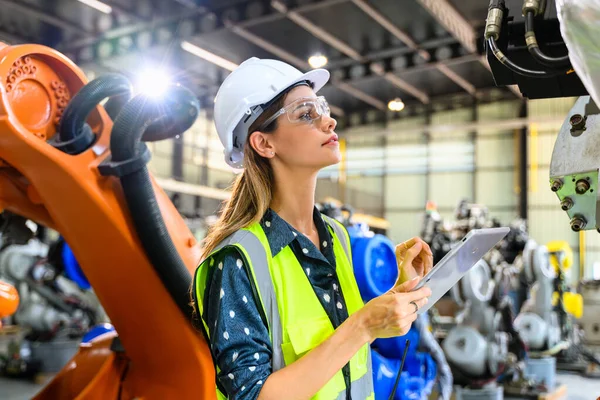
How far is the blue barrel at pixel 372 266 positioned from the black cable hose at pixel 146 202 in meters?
0.65

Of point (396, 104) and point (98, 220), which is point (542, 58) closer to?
point (98, 220)

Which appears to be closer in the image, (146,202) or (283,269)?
(283,269)

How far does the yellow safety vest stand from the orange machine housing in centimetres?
75

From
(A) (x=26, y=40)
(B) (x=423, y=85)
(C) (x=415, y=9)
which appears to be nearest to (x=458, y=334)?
(C) (x=415, y=9)

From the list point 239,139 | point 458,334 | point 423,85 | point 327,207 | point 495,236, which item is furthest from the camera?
point 423,85

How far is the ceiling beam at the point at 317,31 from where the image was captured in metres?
10.2

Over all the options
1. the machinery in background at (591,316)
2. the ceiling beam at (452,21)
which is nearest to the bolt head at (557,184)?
the ceiling beam at (452,21)

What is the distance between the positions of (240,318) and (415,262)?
0.59 meters

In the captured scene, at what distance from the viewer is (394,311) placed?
1.24 metres

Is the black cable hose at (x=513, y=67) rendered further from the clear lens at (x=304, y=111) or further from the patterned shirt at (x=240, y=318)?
the patterned shirt at (x=240, y=318)

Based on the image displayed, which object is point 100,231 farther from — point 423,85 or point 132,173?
point 423,85

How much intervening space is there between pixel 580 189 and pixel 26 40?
12450 mm

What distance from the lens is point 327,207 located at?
488 centimetres

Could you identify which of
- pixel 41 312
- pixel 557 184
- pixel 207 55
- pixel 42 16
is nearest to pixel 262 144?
pixel 557 184
